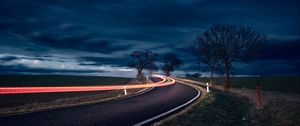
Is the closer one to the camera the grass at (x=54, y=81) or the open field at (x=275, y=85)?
the open field at (x=275, y=85)

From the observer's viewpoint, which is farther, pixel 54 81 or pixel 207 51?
pixel 54 81

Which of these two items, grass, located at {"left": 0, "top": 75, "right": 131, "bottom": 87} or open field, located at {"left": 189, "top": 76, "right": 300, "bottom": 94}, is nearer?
open field, located at {"left": 189, "top": 76, "right": 300, "bottom": 94}

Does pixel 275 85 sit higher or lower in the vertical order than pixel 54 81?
higher

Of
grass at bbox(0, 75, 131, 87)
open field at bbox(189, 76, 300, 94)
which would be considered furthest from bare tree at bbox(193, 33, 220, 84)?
grass at bbox(0, 75, 131, 87)

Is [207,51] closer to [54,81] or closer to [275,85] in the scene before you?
[275,85]

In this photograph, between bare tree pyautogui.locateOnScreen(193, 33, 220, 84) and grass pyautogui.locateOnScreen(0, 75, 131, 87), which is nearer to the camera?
bare tree pyautogui.locateOnScreen(193, 33, 220, 84)

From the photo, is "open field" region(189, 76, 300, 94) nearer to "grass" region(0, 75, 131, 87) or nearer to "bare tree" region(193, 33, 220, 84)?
"bare tree" region(193, 33, 220, 84)

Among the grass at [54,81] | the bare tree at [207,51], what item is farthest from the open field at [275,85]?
the grass at [54,81]

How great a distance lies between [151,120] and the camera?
855 cm

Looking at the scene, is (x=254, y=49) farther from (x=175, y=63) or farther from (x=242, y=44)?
(x=175, y=63)

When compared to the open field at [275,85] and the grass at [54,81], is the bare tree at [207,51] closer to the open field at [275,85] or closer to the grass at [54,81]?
the open field at [275,85]

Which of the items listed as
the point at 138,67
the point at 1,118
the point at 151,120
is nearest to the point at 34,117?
the point at 1,118

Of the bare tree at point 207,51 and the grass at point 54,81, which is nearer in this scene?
the bare tree at point 207,51

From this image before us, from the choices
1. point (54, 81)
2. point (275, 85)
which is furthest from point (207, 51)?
point (54, 81)
